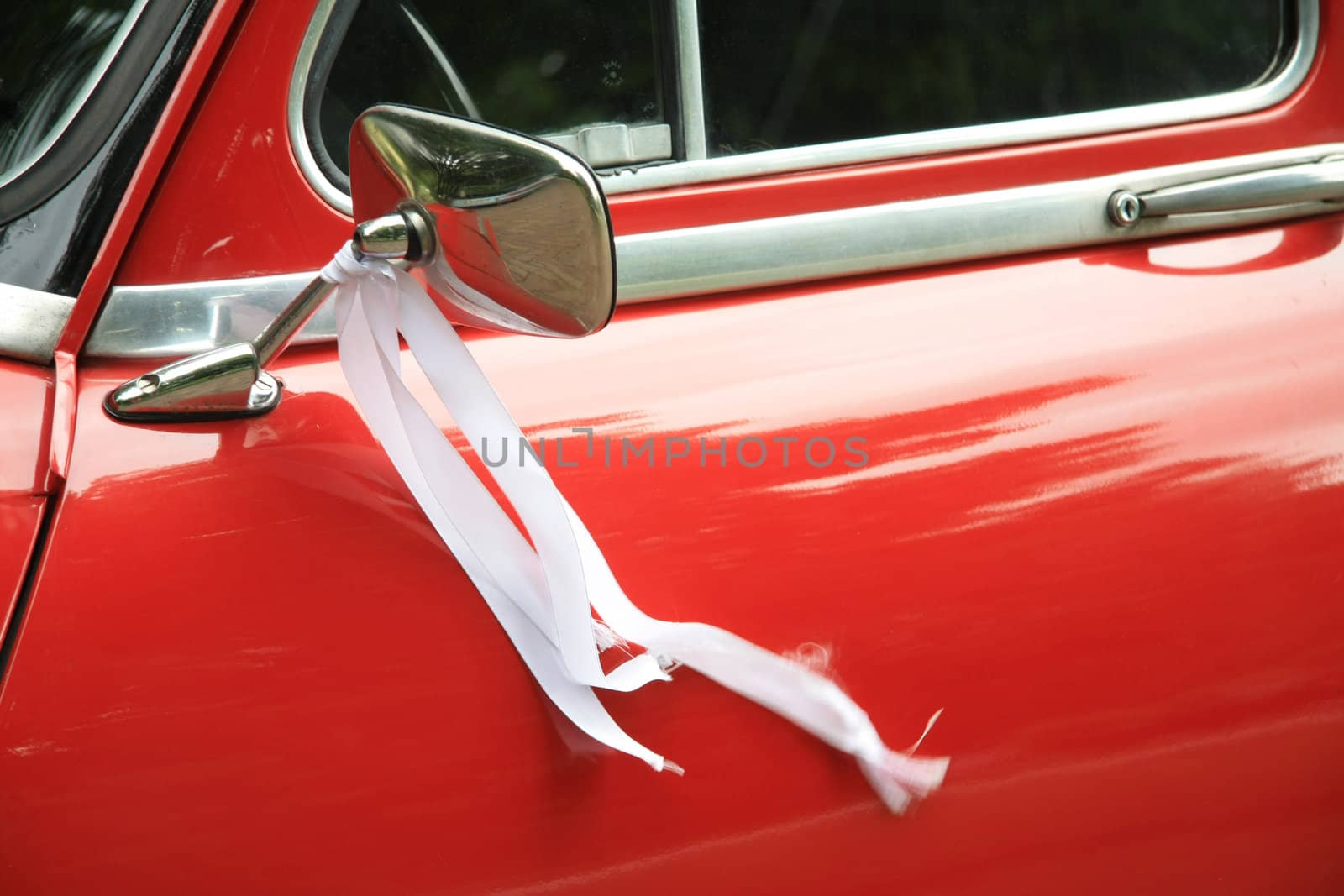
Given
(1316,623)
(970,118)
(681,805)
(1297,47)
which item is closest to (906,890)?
(681,805)

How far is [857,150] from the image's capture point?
107 centimetres

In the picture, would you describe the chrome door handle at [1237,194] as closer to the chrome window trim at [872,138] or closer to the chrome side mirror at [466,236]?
the chrome window trim at [872,138]

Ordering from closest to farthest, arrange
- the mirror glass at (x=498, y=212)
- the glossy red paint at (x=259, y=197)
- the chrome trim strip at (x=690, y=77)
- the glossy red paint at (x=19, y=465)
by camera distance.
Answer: the mirror glass at (x=498, y=212) < the glossy red paint at (x=19, y=465) < the glossy red paint at (x=259, y=197) < the chrome trim strip at (x=690, y=77)

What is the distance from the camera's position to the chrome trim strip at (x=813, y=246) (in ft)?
2.95

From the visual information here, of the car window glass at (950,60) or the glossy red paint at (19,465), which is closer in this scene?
the glossy red paint at (19,465)

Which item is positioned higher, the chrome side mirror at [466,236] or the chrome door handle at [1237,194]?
the chrome side mirror at [466,236]

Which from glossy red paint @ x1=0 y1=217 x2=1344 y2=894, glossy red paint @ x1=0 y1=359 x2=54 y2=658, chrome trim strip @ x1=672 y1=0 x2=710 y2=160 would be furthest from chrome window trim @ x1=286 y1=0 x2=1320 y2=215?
glossy red paint @ x1=0 y1=359 x2=54 y2=658

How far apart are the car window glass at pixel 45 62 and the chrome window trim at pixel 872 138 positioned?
0.15 m

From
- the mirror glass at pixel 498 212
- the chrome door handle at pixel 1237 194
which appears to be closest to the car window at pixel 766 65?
the chrome door handle at pixel 1237 194

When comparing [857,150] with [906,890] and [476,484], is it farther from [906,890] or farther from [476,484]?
[906,890]

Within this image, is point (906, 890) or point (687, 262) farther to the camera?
point (687, 262)

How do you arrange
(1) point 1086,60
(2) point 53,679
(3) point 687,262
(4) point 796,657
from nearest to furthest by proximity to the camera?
(2) point 53,679
(4) point 796,657
(3) point 687,262
(1) point 1086,60

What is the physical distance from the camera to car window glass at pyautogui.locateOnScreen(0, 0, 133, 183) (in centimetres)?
92

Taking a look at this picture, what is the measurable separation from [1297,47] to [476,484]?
88cm
